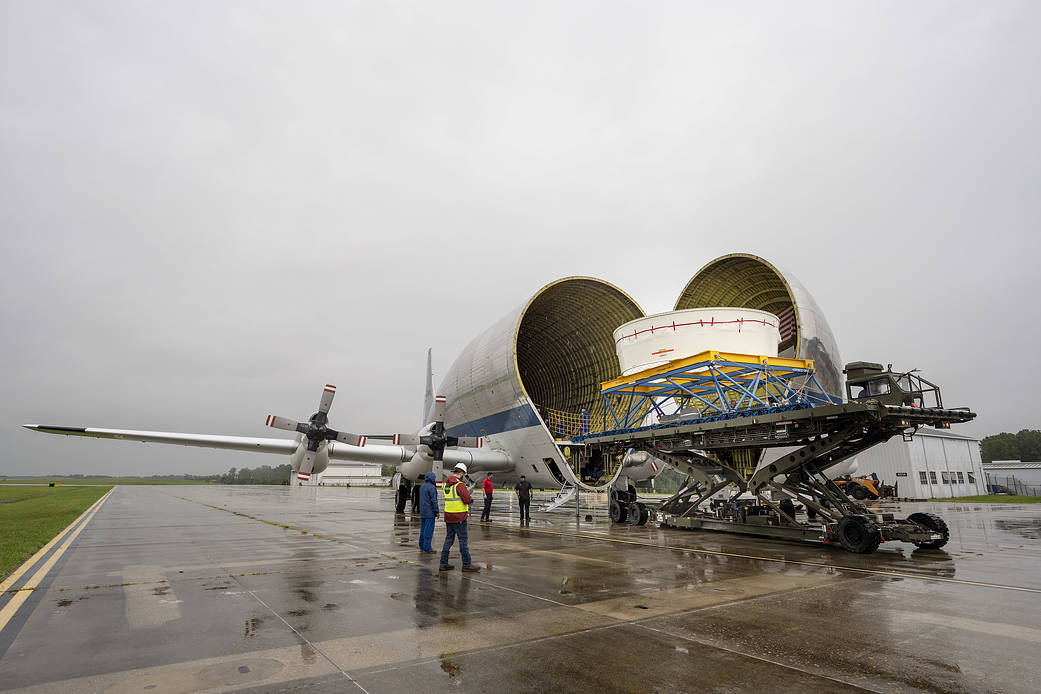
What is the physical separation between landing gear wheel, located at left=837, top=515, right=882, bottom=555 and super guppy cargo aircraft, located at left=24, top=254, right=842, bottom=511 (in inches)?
294

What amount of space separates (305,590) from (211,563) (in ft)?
12.5

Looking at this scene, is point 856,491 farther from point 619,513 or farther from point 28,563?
point 28,563

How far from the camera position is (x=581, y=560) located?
10680mm

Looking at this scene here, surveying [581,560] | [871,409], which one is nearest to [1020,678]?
[581,560]

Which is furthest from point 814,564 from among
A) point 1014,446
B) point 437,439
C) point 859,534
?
point 1014,446

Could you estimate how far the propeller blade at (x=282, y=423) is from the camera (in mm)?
18859

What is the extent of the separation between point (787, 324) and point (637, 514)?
997 cm

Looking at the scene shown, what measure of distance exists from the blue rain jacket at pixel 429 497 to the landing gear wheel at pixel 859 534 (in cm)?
930

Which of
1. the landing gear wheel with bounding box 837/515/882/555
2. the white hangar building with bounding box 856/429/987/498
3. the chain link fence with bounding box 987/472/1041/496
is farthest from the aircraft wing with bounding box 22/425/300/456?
the chain link fence with bounding box 987/472/1041/496

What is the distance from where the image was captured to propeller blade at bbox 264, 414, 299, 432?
18.9 m

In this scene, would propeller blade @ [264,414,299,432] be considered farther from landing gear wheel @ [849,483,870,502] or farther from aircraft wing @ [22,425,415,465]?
landing gear wheel @ [849,483,870,502]

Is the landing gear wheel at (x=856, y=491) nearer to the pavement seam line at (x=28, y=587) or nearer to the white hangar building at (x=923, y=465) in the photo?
the white hangar building at (x=923, y=465)

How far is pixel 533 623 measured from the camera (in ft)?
19.8

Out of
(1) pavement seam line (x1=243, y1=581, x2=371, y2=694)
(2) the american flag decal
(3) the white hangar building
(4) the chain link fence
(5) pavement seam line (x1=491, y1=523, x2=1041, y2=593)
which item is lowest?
(1) pavement seam line (x1=243, y1=581, x2=371, y2=694)
